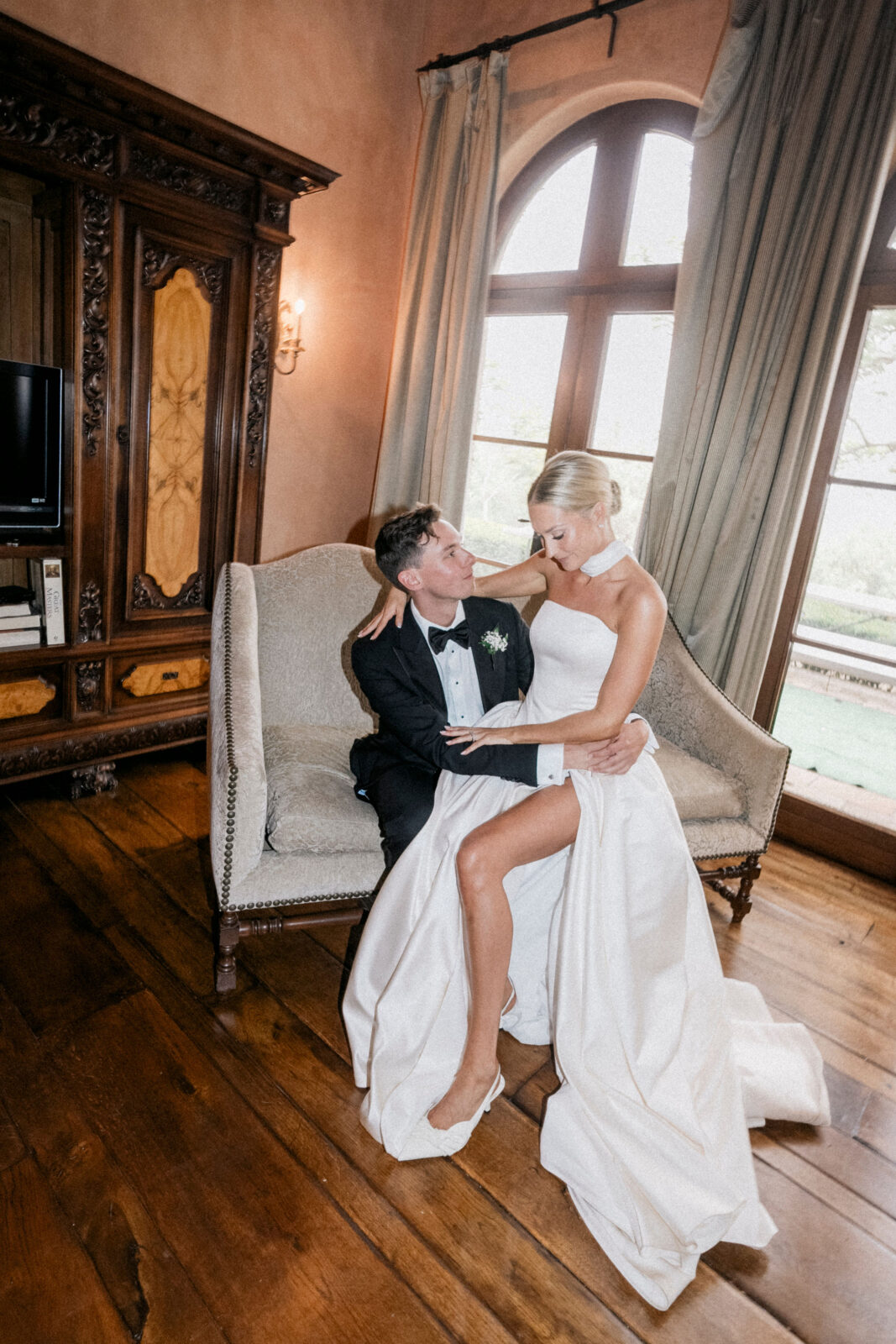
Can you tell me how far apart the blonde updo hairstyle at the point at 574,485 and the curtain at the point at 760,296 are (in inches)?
54.5

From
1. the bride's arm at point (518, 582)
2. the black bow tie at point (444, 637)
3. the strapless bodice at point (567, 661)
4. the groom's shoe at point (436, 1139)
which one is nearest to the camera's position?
the groom's shoe at point (436, 1139)

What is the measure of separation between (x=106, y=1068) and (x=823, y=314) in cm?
332

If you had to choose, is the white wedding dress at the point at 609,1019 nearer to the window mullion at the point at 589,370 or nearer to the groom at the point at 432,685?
the groom at the point at 432,685

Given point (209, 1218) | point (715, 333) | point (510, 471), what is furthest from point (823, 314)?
point (209, 1218)

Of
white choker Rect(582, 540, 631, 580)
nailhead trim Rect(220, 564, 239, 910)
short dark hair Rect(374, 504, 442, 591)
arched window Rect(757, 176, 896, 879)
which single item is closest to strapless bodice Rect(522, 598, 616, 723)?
white choker Rect(582, 540, 631, 580)

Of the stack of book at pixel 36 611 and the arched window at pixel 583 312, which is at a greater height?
the arched window at pixel 583 312

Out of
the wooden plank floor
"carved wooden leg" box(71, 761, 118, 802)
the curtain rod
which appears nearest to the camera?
the wooden plank floor

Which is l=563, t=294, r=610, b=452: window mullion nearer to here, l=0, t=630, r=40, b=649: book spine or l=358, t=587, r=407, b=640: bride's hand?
l=358, t=587, r=407, b=640: bride's hand

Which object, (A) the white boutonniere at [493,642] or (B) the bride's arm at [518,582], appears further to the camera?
(B) the bride's arm at [518,582]

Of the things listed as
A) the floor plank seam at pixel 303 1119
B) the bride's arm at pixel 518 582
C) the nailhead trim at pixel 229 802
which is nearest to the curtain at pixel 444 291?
the bride's arm at pixel 518 582

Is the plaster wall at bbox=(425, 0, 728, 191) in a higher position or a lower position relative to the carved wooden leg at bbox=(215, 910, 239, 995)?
higher

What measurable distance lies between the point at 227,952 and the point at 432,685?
0.91 meters

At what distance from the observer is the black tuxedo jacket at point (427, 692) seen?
1.95m

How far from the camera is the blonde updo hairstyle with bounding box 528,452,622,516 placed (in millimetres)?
1929
